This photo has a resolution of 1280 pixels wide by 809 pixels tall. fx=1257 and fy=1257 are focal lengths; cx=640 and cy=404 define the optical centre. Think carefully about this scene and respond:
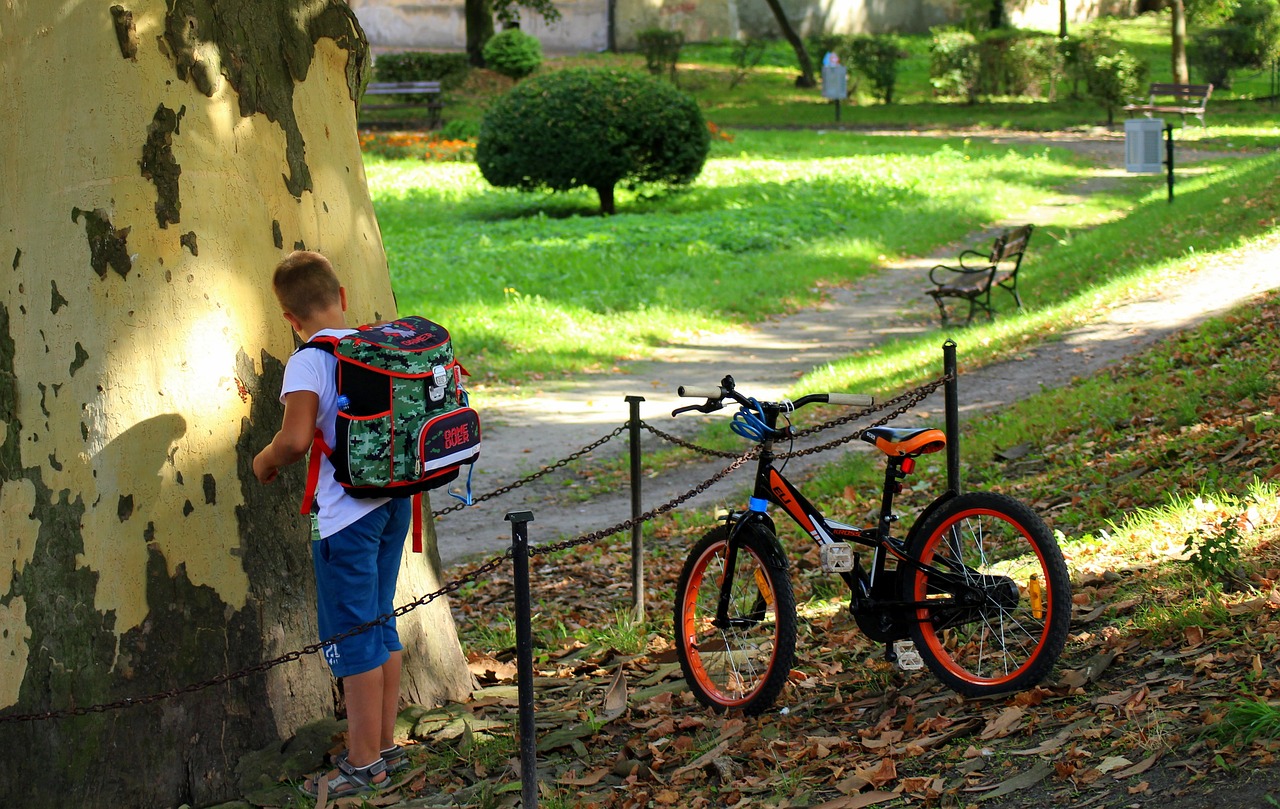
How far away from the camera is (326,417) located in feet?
12.8

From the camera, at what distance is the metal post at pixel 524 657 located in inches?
144

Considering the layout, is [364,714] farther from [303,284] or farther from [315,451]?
[303,284]

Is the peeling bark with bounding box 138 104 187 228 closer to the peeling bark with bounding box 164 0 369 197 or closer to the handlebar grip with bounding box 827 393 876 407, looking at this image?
the peeling bark with bounding box 164 0 369 197

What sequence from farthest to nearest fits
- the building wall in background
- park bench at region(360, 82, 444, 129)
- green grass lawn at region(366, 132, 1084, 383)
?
the building wall in background → park bench at region(360, 82, 444, 129) → green grass lawn at region(366, 132, 1084, 383)

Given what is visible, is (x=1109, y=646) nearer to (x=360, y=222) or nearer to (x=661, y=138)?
(x=360, y=222)

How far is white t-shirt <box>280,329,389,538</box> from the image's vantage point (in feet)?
12.5

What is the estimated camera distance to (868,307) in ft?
47.0

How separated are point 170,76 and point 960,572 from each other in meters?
3.16

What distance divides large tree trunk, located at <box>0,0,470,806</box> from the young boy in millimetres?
375

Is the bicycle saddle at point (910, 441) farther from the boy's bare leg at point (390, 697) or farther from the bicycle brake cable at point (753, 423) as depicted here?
the boy's bare leg at point (390, 697)

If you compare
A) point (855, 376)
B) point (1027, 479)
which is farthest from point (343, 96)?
point (855, 376)

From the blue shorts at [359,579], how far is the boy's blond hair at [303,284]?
68 cm

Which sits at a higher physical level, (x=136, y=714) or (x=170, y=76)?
(x=170, y=76)

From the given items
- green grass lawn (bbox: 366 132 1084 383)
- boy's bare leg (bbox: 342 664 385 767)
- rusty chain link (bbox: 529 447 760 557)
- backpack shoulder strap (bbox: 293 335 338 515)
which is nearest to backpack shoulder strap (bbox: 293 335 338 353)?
backpack shoulder strap (bbox: 293 335 338 515)
